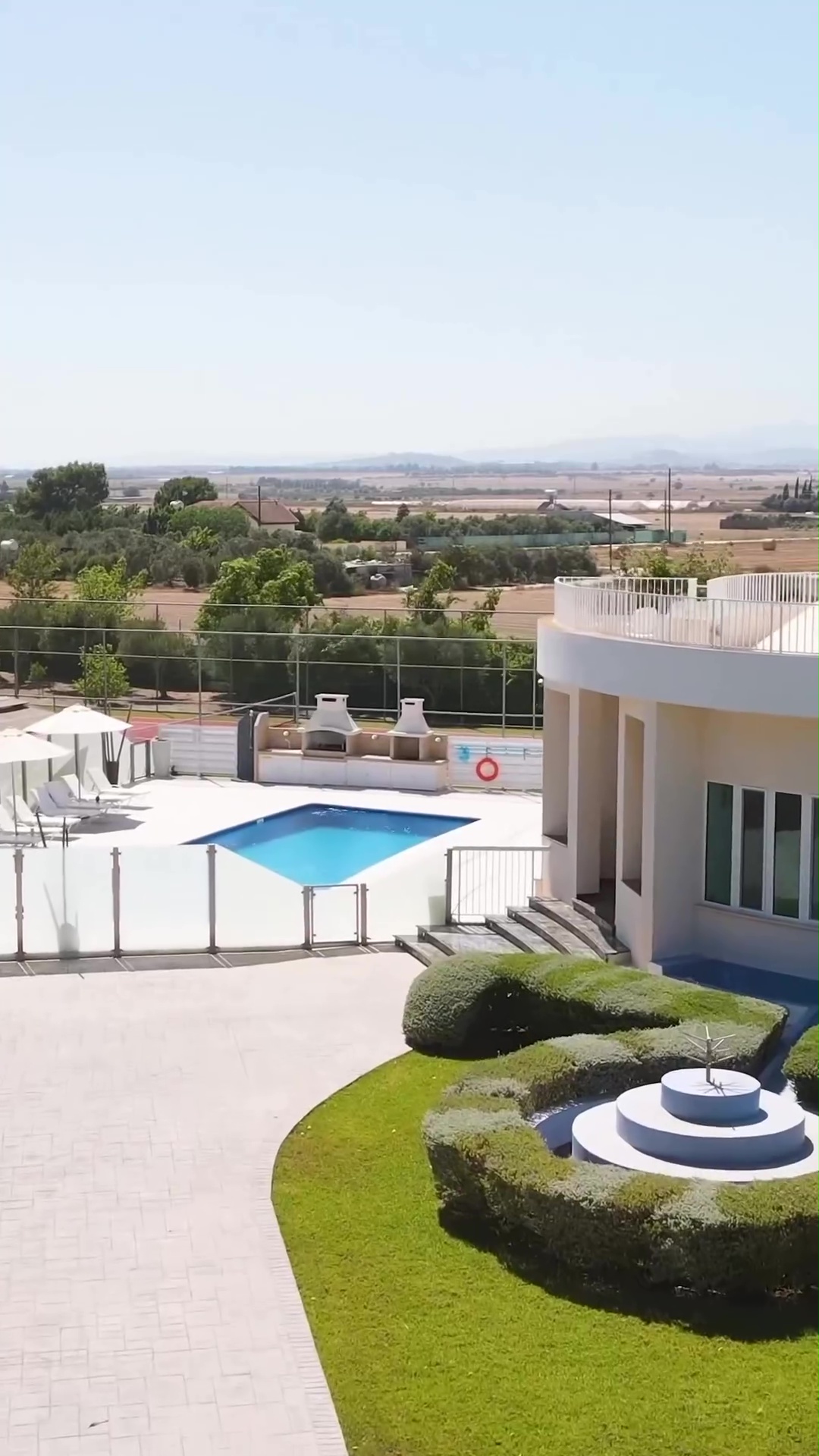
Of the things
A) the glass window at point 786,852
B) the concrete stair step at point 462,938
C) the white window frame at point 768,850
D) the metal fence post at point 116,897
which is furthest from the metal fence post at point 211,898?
the glass window at point 786,852

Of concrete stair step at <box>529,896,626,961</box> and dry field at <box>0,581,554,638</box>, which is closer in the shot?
concrete stair step at <box>529,896,626,961</box>

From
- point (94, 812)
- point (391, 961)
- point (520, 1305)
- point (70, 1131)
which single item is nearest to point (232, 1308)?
point (520, 1305)

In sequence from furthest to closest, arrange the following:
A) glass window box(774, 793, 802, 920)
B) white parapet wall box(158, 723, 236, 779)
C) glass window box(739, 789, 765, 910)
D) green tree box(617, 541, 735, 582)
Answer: green tree box(617, 541, 735, 582), white parapet wall box(158, 723, 236, 779), glass window box(739, 789, 765, 910), glass window box(774, 793, 802, 920)

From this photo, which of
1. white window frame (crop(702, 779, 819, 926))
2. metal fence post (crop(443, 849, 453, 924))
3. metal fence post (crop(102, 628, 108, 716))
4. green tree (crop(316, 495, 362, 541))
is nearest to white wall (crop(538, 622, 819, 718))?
white window frame (crop(702, 779, 819, 926))

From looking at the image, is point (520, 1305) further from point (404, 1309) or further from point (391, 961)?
point (391, 961)

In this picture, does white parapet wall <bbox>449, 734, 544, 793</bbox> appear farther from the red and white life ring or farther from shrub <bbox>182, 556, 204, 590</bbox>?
shrub <bbox>182, 556, 204, 590</bbox>

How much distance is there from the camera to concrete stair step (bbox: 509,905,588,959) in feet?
58.6

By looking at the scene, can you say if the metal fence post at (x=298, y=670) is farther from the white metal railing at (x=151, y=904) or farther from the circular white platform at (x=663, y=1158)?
the circular white platform at (x=663, y=1158)

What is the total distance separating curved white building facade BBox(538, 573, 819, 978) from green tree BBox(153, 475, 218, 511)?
129648 mm

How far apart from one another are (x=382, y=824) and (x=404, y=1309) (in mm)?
19800

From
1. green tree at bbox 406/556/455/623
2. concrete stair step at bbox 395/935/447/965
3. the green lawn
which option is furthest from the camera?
green tree at bbox 406/556/455/623

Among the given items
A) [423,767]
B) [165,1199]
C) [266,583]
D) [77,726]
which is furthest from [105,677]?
[165,1199]

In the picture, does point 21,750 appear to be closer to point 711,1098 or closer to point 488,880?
point 488,880

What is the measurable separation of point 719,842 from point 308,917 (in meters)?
5.24
